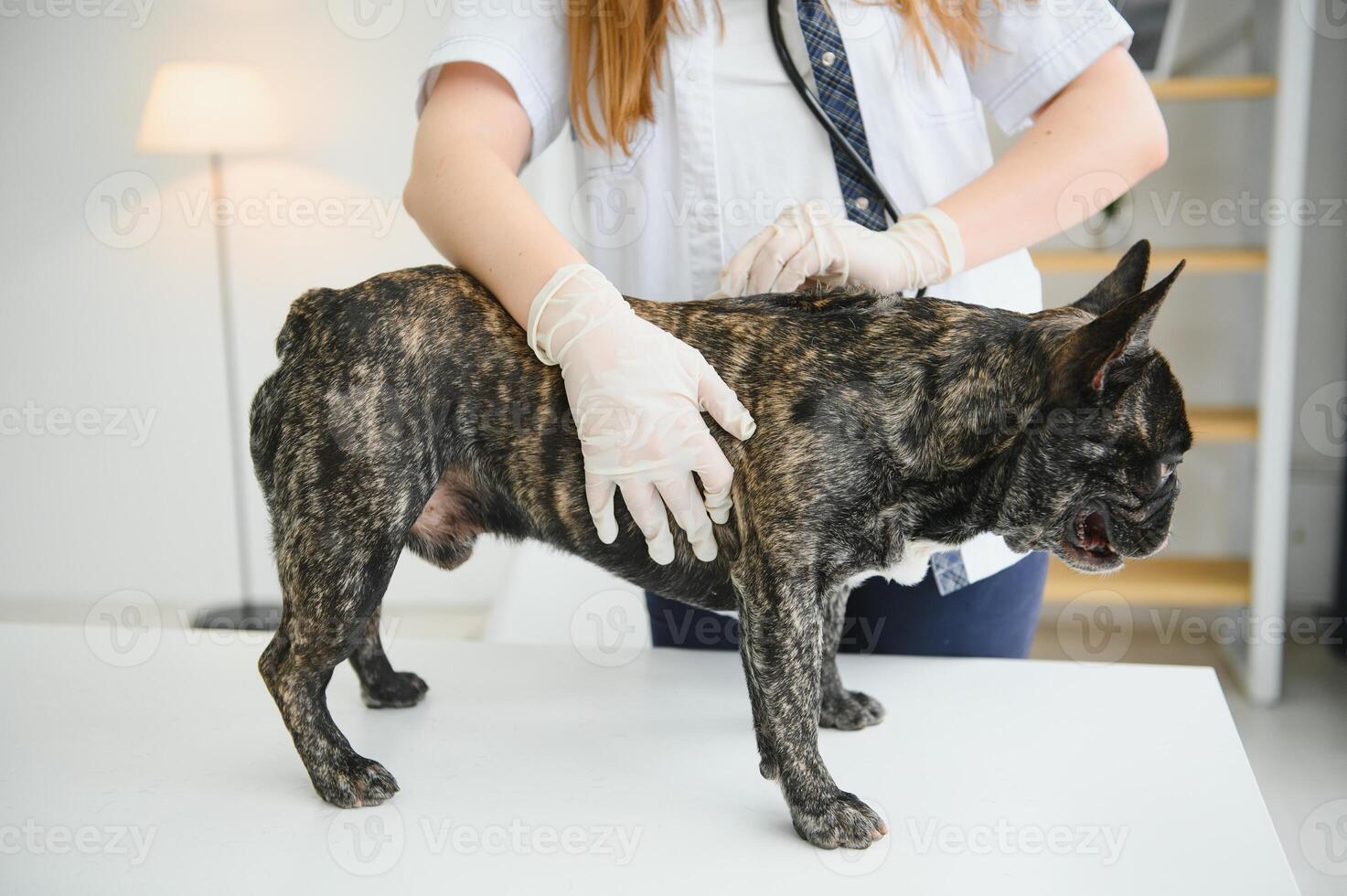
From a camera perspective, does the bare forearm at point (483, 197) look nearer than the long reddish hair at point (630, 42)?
Yes

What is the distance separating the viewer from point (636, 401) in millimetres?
945

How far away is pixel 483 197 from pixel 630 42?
0.27 meters

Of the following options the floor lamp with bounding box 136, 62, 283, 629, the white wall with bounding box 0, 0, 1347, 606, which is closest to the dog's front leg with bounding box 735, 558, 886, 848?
the floor lamp with bounding box 136, 62, 283, 629

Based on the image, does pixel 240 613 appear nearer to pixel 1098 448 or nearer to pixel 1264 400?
pixel 1098 448

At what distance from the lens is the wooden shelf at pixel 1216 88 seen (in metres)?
2.66

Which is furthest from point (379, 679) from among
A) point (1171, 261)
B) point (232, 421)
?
point (1171, 261)

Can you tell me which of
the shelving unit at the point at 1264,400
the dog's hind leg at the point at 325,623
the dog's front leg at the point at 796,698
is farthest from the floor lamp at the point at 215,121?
the shelving unit at the point at 1264,400

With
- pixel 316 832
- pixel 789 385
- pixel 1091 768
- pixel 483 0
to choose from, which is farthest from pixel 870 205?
pixel 316 832

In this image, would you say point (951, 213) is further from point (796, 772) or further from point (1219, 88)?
point (1219, 88)

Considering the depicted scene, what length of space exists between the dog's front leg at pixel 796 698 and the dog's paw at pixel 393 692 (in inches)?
18.7

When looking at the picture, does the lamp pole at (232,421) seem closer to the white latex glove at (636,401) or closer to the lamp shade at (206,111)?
the lamp shade at (206,111)

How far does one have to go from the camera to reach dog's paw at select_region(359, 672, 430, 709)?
121cm

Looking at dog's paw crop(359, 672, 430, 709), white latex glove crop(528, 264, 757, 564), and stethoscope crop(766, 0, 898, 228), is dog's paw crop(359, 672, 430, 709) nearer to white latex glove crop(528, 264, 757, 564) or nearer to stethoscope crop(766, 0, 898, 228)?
→ white latex glove crop(528, 264, 757, 564)

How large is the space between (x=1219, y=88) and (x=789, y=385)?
2.31m
